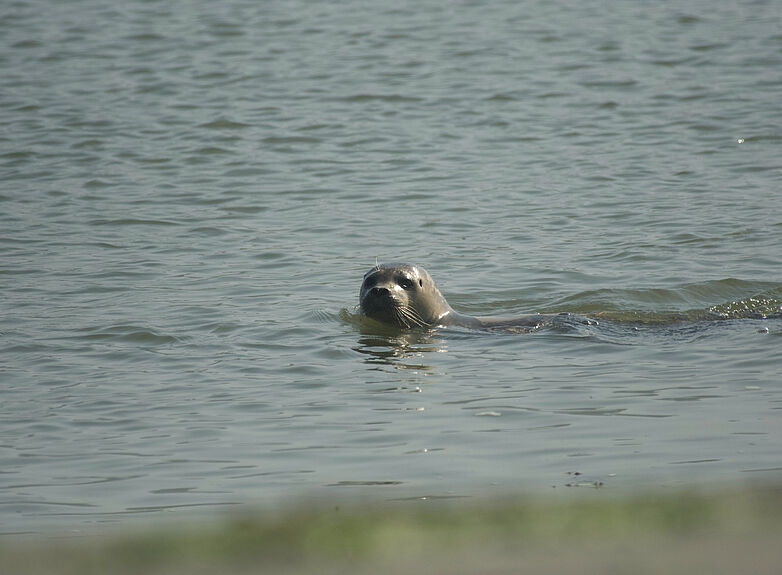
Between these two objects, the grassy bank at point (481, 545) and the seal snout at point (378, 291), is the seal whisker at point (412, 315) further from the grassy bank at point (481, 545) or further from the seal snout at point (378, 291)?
the grassy bank at point (481, 545)

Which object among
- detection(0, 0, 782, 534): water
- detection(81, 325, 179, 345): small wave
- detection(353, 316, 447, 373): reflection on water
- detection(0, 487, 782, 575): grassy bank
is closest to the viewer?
detection(0, 487, 782, 575): grassy bank

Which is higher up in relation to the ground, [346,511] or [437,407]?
[346,511]

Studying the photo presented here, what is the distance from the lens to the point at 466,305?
970cm

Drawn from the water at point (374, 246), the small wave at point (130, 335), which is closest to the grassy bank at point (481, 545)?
the water at point (374, 246)

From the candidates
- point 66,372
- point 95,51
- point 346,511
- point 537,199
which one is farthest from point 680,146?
point 346,511

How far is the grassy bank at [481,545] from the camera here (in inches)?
56.9

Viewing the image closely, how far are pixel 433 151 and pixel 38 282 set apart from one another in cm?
699

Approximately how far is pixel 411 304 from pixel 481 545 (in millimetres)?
7227

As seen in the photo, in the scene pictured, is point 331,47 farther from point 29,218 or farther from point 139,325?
point 139,325

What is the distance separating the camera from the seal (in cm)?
848

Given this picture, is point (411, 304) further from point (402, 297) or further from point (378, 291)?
point (378, 291)

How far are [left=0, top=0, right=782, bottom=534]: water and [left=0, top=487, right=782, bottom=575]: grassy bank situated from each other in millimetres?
812

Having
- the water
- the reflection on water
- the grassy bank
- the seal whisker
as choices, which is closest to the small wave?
the water

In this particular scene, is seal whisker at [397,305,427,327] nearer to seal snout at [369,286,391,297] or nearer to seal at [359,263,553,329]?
seal at [359,263,553,329]
